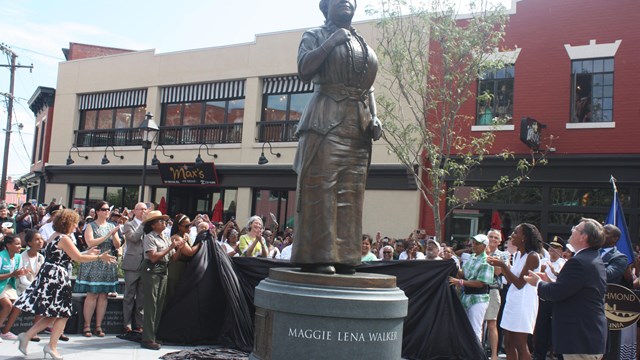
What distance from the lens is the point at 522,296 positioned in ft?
25.5

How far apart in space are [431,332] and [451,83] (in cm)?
861

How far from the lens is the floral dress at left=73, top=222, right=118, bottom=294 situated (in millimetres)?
9516

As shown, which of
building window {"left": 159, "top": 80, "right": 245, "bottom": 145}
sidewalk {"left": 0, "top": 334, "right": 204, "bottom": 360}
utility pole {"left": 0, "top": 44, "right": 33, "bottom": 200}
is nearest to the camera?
sidewalk {"left": 0, "top": 334, "right": 204, "bottom": 360}

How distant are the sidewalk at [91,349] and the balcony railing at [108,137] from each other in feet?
59.7

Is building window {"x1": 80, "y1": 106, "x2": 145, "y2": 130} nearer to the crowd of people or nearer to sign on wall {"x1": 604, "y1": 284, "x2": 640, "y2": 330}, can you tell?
the crowd of people

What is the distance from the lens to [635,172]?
16125 millimetres

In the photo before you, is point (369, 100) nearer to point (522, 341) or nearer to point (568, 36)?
point (522, 341)

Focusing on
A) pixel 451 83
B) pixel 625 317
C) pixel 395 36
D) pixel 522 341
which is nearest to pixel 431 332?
pixel 522 341

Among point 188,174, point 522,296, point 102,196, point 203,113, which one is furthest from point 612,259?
point 102,196

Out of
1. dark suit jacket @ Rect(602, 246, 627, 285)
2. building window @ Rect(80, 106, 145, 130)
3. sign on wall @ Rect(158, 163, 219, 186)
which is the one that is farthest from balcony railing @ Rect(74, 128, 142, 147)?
dark suit jacket @ Rect(602, 246, 627, 285)

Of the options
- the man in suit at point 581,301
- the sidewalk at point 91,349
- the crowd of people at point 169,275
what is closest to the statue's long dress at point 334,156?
the crowd of people at point 169,275

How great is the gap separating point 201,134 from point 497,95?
11.6 meters

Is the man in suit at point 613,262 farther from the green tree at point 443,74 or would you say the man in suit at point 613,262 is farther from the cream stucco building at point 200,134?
the cream stucco building at point 200,134

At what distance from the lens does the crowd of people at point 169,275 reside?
6.48 metres
